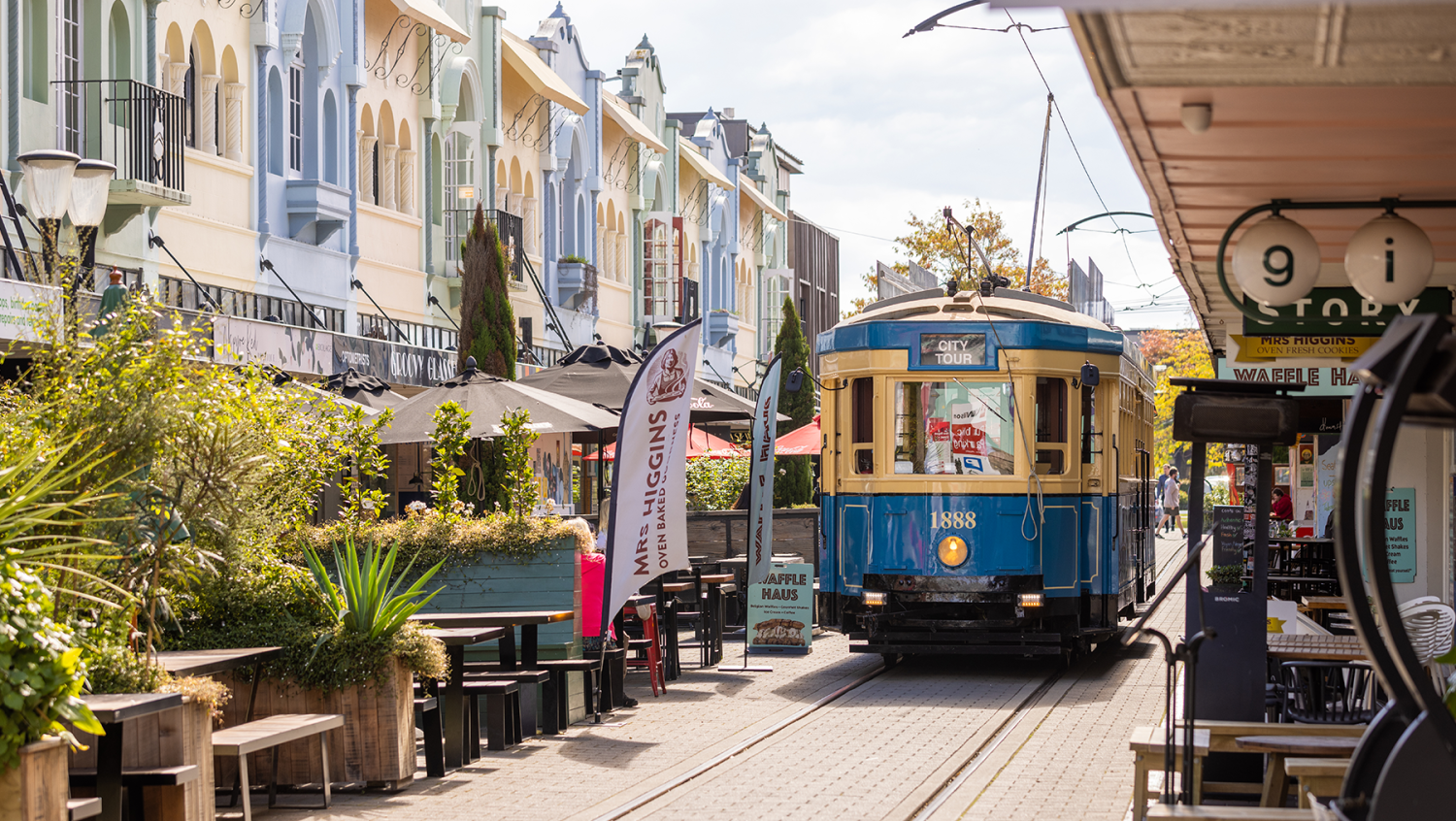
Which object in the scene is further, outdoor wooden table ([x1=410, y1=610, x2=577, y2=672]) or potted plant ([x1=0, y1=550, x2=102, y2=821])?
outdoor wooden table ([x1=410, y1=610, x2=577, y2=672])

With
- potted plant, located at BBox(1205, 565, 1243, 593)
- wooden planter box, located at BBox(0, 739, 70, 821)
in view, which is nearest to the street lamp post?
wooden planter box, located at BBox(0, 739, 70, 821)

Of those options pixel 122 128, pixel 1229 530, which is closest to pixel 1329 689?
pixel 1229 530

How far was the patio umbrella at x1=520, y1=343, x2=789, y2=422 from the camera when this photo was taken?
714 inches

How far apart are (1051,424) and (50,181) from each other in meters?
8.11

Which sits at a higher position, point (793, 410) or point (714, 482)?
point (793, 410)

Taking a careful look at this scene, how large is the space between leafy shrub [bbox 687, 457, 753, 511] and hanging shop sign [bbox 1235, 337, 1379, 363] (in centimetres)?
1489

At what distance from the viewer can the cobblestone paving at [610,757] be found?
8984 mm

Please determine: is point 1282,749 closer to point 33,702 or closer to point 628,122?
point 33,702

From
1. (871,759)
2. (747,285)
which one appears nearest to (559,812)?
(871,759)

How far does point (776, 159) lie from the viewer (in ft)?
177

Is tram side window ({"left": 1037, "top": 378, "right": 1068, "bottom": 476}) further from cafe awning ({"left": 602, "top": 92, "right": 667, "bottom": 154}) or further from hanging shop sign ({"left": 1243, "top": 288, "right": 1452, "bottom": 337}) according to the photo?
cafe awning ({"left": 602, "top": 92, "right": 667, "bottom": 154})

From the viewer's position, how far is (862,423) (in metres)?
15.1

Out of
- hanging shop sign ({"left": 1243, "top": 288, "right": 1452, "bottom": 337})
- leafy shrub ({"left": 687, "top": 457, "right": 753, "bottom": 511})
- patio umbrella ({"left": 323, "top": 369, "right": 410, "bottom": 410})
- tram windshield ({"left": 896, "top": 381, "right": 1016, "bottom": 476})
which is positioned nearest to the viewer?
hanging shop sign ({"left": 1243, "top": 288, "right": 1452, "bottom": 337})

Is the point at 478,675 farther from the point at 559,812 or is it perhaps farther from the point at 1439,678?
the point at 1439,678
